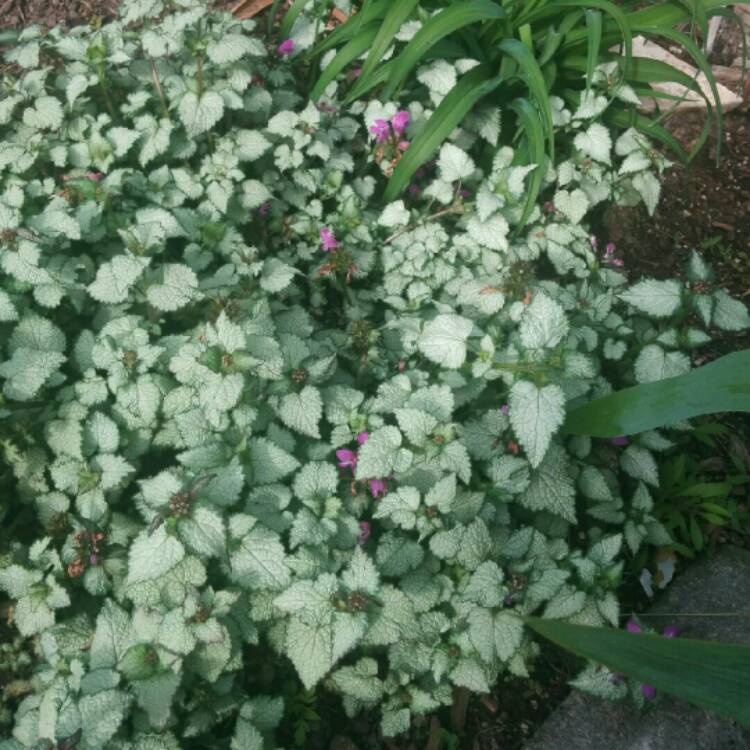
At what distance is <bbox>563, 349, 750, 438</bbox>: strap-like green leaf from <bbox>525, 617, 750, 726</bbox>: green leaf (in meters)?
0.44

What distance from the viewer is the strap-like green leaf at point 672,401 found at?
1343mm

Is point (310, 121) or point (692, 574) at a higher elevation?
point (310, 121)

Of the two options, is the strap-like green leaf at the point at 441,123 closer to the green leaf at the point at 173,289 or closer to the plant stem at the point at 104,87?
the green leaf at the point at 173,289

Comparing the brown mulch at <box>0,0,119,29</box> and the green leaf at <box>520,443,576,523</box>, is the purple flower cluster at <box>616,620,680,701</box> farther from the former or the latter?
the brown mulch at <box>0,0,119,29</box>

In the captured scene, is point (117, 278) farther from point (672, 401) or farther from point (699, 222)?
point (699, 222)

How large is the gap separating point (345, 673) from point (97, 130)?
1.59 metres

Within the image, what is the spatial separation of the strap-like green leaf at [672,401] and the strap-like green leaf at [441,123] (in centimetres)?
95

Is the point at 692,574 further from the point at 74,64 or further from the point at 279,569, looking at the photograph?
the point at 74,64

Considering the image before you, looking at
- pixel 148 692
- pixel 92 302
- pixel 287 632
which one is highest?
pixel 92 302

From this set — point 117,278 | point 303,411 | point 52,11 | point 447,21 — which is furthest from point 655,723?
point 52,11

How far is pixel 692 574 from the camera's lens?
202 centimetres

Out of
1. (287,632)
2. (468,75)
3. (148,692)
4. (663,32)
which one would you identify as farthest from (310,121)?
(148,692)

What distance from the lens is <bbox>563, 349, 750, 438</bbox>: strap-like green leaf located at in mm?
1343

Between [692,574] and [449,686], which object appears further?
[692,574]
